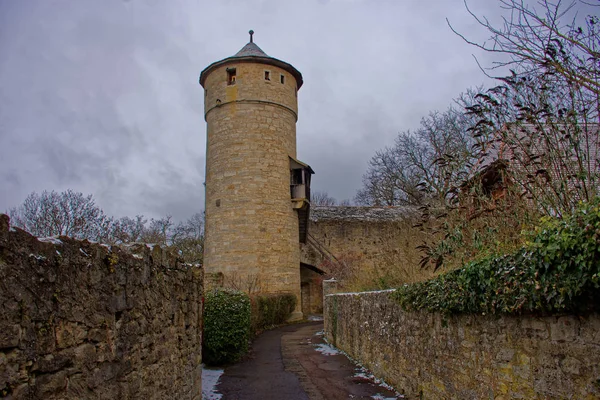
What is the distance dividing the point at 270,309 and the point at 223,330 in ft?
22.5

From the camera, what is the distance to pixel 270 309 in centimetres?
1656

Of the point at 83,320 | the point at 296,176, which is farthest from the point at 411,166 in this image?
the point at 83,320

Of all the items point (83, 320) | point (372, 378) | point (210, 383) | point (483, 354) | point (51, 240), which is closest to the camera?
point (51, 240)

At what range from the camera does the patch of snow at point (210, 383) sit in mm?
7092

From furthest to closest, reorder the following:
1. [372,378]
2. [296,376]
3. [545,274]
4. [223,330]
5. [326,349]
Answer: [326,349] < [223,330] < [296,376] < [372,378] < [545,274]

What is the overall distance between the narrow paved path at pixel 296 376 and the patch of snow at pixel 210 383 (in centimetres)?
11

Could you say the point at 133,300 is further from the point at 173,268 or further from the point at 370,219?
the point at 370,219

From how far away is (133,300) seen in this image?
3662 millimetres

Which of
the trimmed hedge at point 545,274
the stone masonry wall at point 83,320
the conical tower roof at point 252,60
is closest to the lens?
the stone masonry wall at point 83,320

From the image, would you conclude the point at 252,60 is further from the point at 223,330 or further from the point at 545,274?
the point at 545,274

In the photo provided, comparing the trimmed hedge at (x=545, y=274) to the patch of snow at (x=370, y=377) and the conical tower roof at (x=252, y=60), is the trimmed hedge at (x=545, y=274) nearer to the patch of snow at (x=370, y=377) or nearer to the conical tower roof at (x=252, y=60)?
the patch of snow at (x=370, y=377)

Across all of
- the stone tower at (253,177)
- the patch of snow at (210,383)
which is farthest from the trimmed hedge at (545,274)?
the stone tower at (253,177)

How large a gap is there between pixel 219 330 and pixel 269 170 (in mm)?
10142

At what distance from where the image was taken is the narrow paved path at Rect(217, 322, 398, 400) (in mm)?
7172
